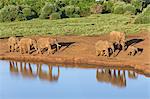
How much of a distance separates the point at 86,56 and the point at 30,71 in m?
3.10

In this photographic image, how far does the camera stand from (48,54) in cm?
2517

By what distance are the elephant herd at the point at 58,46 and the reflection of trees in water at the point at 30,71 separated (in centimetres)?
130

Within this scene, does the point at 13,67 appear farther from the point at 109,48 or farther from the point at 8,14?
the point at 8,14

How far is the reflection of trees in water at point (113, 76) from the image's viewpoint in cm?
1996

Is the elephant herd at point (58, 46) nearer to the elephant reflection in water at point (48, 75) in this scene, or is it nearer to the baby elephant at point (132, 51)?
the baby elephant at point (132, 51)

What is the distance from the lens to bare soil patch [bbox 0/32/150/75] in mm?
22484

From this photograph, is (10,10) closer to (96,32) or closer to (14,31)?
(14,31)

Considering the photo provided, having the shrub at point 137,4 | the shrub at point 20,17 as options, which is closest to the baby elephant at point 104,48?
the shrub at point 20,17

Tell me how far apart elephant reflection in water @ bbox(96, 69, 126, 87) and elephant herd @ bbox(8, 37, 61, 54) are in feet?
13.8

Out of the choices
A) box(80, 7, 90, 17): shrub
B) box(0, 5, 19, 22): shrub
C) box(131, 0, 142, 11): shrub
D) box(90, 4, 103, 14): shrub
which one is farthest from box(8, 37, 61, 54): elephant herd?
box(131, 0, 142, 11): shrub

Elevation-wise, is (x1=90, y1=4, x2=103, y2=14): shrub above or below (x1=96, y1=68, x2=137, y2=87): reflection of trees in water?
above

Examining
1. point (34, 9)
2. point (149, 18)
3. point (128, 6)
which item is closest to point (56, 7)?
point (34, 9)

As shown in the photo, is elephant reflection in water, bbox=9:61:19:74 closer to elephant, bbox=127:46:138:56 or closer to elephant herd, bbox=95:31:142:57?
elephant herd, bbox=95:31:142:57

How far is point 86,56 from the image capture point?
954 inches
